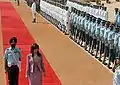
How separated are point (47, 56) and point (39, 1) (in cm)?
2158

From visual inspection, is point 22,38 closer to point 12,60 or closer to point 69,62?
point 69,62

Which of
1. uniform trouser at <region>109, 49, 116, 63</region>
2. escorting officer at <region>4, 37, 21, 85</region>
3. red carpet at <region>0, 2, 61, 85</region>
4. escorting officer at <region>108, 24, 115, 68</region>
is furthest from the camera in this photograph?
uniform trouser at <region>109, 49, 116, 63</region>

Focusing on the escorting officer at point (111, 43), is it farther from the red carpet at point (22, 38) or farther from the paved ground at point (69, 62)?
the red carpet at point (22, 38)

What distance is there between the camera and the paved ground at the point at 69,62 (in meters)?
15.8

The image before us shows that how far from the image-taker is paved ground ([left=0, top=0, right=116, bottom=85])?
1575 cm

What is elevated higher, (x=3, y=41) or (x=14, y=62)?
(x=14, y=62)

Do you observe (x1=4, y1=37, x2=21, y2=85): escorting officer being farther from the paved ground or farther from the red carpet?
the paved ground

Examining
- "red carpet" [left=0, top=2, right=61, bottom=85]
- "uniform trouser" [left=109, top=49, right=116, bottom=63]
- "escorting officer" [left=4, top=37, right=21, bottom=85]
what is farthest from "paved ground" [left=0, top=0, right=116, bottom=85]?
"escorting officer" [left=4, top=37, right=21, bottom=85]

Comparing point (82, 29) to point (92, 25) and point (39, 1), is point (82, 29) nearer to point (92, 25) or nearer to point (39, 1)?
point (92, 25)

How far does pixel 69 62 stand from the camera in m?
18.6

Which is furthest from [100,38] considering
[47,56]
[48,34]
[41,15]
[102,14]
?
[41,15]

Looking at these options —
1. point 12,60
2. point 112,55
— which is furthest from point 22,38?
point 12,60

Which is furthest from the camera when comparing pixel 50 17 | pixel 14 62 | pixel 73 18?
pixel 50 17

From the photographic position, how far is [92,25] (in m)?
20.2
